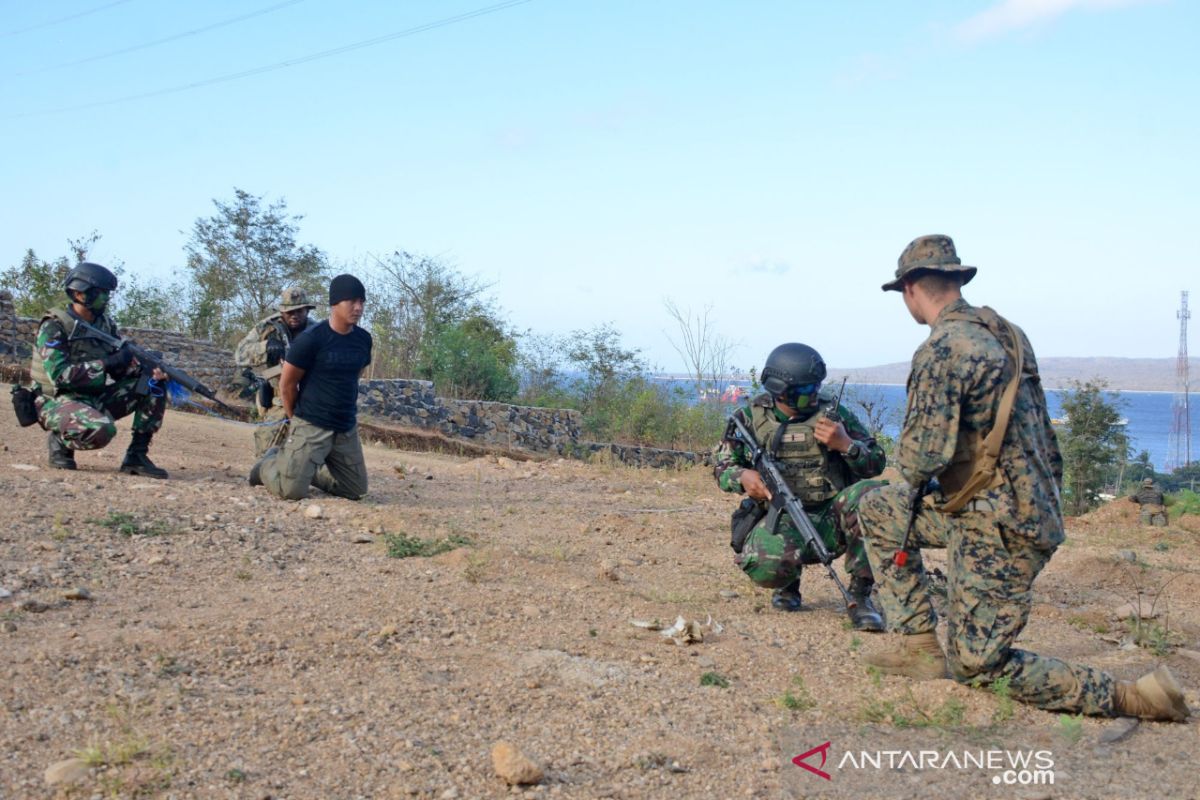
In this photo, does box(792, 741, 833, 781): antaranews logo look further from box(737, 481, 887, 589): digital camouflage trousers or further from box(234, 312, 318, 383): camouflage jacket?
box(234, 312, 318, 383): camouflage jacket

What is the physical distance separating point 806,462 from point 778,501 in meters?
0.27

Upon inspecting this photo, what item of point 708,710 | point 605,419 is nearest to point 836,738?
point 708,710

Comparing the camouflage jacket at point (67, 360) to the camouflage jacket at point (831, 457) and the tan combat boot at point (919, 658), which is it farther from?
the tan combat boot at point (919, 658)

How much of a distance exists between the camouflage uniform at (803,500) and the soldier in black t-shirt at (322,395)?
3.08 meters

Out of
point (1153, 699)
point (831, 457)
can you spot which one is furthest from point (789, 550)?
point (1153, 699)

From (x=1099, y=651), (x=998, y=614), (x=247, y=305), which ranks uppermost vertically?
(x=247, y=305)

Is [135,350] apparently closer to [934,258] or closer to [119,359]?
[119,359]

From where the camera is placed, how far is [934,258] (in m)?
4.16

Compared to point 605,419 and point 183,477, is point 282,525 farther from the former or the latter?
point 605,419

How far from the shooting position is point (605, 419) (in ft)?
70.5

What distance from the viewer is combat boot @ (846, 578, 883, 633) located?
17.3ft

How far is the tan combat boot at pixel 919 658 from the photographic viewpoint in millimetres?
4391

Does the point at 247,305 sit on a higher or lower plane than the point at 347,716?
higher

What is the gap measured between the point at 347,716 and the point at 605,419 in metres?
17.9
